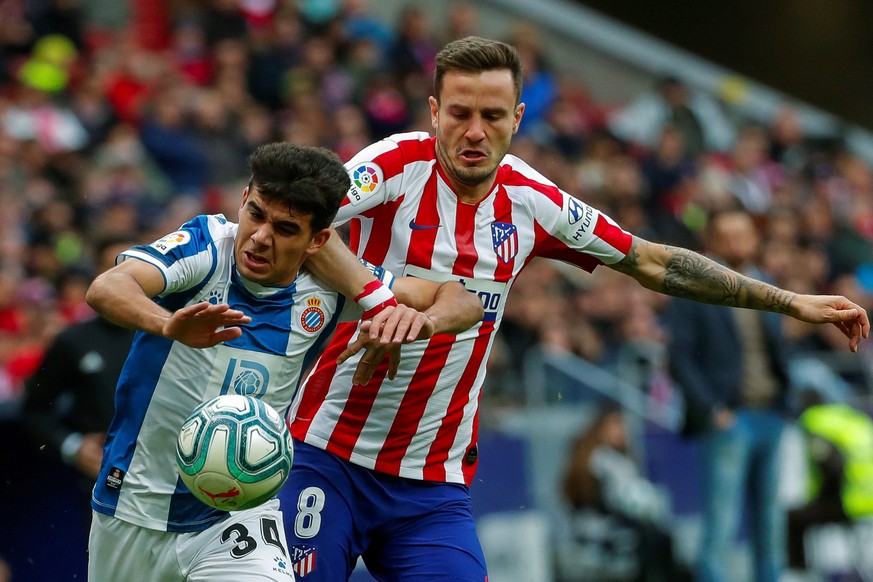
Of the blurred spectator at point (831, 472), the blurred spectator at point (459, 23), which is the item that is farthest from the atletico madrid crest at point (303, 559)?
the blurred spectator at point (459, 23)

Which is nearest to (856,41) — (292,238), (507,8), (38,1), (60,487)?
(507,8)

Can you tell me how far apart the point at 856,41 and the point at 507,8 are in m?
6.78

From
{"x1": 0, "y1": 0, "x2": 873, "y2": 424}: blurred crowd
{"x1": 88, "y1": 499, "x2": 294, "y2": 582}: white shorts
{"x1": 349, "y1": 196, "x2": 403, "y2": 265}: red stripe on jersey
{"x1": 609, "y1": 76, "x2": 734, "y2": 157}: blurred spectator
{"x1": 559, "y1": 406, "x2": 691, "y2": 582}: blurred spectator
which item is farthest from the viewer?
{"x1": 609, "y1": 76, "x2": 734, "y2": 157}: blurred spectator

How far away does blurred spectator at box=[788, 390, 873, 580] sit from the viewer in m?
11.6

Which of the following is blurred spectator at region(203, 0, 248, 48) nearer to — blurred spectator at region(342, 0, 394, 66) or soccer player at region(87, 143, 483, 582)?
blurred spectator at region(342, 0, 394, 66)

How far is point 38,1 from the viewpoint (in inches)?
496

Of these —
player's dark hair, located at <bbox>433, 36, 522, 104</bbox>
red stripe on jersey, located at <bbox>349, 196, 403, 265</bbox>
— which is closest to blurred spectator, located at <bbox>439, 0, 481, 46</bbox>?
player's dark hair, located at <bbox>433, 36, 522, 104</bbox>

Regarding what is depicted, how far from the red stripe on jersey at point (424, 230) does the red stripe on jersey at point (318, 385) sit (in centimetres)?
41

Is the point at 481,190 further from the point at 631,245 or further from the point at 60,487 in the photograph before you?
the point at 60,487

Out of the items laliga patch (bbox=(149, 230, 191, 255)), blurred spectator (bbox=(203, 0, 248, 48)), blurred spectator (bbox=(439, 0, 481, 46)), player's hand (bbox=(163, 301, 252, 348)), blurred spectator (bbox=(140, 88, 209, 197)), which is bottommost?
player's hand (bbox=(163, 301, 252, 348))

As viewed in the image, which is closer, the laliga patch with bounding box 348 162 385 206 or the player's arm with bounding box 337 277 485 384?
the player's arm with bounding box 337 277 485 384

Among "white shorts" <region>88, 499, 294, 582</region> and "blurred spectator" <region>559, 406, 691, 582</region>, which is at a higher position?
"blurred spectator" <region>559, 406, 691, 582</region>

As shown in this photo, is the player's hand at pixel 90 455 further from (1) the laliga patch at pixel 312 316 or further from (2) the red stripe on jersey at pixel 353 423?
(1) the laliga patch at pixel 312 316

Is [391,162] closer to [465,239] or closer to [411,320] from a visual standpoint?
[465,239]
